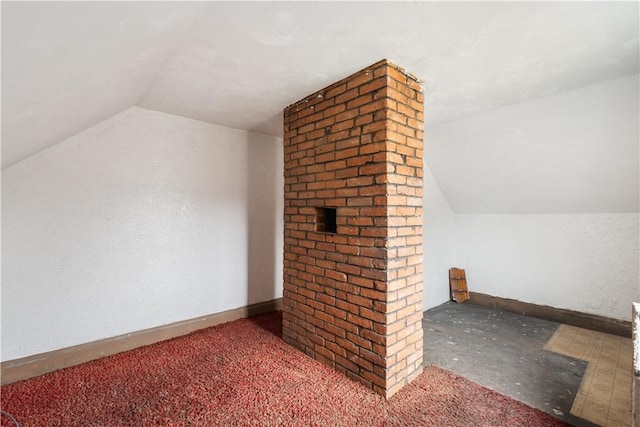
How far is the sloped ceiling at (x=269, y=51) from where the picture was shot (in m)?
1.18

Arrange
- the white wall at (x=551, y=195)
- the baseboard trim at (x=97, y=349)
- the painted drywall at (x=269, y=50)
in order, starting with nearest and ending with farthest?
the painted drywall at (x=269, y=50) → the baseboard trim at (x=97, y=349) → the white wall at (x=551, y=195)

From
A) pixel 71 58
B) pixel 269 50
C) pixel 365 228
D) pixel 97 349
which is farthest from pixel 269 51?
pixel 97 349

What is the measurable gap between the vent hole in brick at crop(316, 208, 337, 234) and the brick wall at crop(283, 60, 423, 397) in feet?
0.06

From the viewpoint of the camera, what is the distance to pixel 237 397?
2.14 m

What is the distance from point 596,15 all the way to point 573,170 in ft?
7.37

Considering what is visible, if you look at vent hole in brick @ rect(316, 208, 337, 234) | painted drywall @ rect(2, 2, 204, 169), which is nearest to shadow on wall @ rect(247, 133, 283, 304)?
vent hole in brick @ rect(316, 208, 337, 234)

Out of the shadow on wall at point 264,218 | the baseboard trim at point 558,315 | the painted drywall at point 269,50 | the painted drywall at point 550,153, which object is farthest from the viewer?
the shadow on wall at point 264,218

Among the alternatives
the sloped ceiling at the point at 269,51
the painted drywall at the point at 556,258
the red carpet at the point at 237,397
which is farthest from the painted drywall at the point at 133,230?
the painted drywall at the point at 556,258

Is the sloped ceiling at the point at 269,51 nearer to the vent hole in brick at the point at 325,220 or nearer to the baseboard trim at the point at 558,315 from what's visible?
the vent hole in brick at the point at 325,220

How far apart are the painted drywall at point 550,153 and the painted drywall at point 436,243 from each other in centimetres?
32

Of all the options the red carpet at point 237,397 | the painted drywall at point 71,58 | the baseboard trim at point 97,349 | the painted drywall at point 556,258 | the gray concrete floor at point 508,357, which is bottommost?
the gray concrete floor at point 508,357

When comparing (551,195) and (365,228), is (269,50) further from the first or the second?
(551,195)

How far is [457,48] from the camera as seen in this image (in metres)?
1.96

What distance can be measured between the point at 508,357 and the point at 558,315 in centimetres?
177
